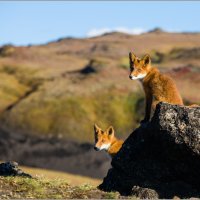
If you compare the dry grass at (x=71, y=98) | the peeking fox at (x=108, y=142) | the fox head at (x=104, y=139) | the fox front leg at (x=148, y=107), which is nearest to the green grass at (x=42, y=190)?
the fox front leg at (x=148, y=107)

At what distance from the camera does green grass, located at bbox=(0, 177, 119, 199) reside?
20719 mm

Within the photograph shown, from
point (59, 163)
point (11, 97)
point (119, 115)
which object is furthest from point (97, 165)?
point (11, 97)

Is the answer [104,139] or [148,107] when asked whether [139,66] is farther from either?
[104,139]

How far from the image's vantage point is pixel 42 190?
Result: 21.3 meters

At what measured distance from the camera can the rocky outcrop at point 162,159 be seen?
2072 centimetres

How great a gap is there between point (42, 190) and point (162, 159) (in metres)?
4.51

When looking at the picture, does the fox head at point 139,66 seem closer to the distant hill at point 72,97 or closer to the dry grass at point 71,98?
the distant hill at point 72,97

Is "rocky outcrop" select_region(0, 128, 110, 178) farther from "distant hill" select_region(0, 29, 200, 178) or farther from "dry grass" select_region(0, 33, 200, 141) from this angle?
"dry grass" select_region(0, 33, 200, 141)

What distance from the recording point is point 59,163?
73125 millimetres

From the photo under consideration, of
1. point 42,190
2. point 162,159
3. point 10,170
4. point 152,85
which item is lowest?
point 10,170

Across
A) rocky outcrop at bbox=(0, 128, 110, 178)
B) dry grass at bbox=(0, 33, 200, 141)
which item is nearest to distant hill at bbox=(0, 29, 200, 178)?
dry grass at bbox=(0, 33, 200, 141)

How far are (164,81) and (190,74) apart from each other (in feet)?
293

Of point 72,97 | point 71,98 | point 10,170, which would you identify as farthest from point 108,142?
point 72,97

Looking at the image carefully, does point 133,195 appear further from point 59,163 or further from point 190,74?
point 190,74
